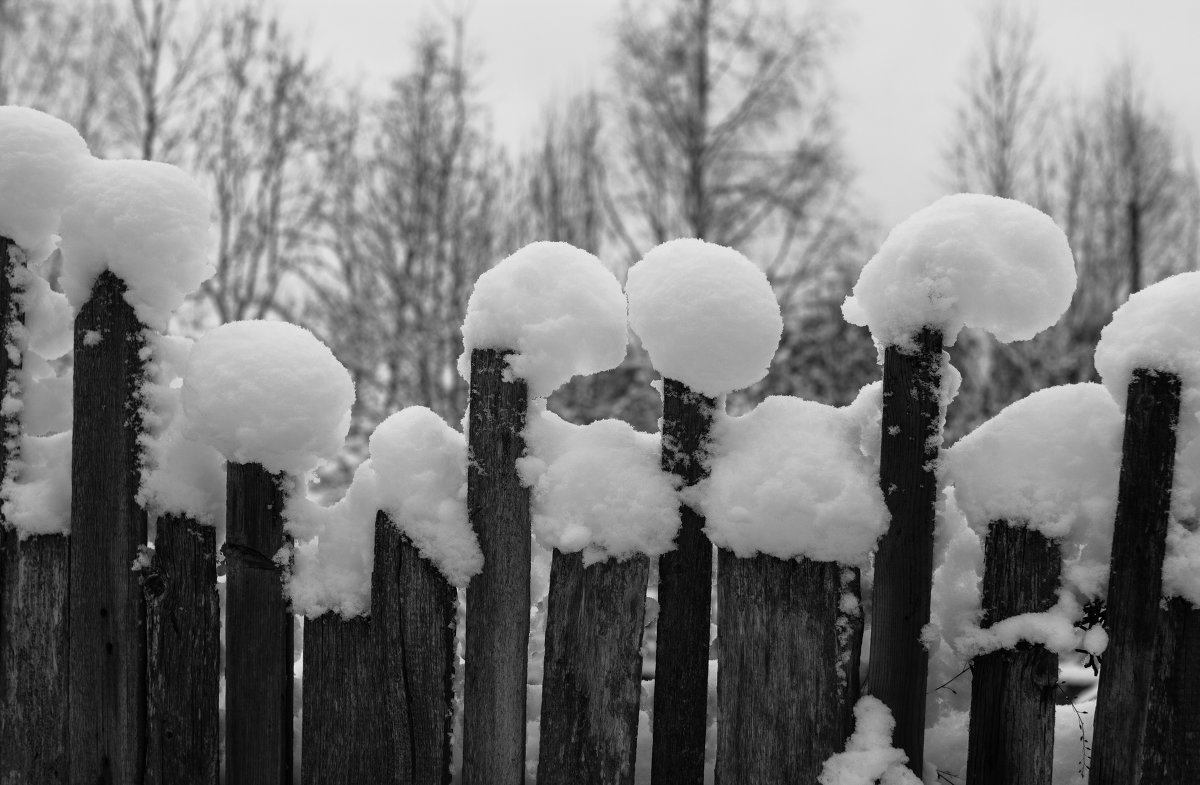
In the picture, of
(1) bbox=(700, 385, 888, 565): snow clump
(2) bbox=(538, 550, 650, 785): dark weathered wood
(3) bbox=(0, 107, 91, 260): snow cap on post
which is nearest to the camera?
(1) bbox=(700, 385, 888, 565): snow clump

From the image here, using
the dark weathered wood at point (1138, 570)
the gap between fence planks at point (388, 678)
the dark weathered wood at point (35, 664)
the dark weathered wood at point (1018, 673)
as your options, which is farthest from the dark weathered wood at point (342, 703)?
the dark weathered wood at point (1138, 570)

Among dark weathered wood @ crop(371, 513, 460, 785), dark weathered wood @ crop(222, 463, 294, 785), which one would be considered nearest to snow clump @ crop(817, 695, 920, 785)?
dark weathered wood @ crop(371, 513, 460, 785)

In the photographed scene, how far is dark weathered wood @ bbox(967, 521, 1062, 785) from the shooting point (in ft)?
4.63

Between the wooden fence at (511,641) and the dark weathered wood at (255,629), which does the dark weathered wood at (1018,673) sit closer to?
the wooden fence at (511,641)

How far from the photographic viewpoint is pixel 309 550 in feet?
5.63

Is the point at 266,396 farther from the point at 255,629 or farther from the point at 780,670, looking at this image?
A: the point at 780,670

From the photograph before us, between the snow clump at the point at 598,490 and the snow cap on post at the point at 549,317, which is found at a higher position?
the snow cap on post at the point at 549,317

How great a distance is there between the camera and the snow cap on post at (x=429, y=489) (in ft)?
5.28

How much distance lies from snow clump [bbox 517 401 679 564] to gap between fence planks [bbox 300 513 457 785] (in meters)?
0.26

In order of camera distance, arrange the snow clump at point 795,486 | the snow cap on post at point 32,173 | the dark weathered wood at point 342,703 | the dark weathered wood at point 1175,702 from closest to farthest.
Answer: the dark weathered wood at point 1175,702, the snow clump at point 795,486, the dark weathered wood at point 342,703, the snow cap on post at point 32,173

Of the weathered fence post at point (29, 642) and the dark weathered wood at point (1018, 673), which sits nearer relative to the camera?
the dark weathered wood at point (1018, 673)

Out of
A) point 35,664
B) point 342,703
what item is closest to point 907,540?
point 342,703

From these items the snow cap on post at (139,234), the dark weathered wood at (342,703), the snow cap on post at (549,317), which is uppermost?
the snow cap on post at (139,234)

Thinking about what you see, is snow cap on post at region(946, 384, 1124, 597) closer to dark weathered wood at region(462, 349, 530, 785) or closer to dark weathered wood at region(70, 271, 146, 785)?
dark weathered wood at region(462, 349, 530, 785)
